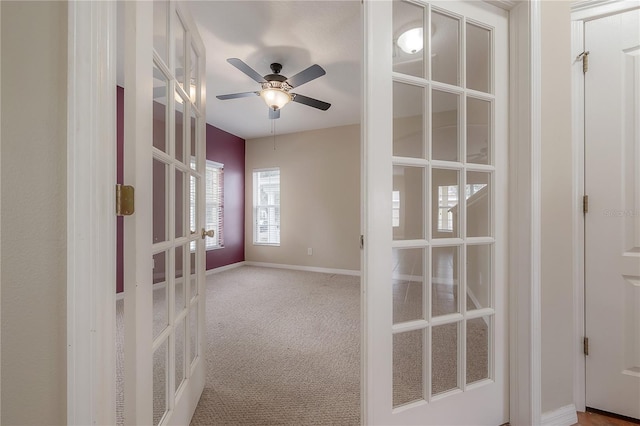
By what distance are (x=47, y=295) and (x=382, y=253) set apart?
1.05m

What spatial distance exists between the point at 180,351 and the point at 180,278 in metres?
0.35

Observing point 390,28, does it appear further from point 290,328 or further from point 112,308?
point 290,328

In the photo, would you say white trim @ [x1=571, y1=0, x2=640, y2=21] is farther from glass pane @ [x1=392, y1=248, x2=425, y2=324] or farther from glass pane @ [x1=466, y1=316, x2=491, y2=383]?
glass pane @ [x1=466, y1=316, x2=491, y2=383]

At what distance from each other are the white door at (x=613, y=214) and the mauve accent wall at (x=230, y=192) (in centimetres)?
467

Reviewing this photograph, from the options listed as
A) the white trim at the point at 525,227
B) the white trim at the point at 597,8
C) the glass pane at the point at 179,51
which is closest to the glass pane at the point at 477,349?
the white trim at the point at 525,227

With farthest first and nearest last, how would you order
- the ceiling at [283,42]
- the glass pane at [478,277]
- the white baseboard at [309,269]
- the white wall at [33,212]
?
the white baseboard at [309,269], the ceiling at [283,42], the glass pane at [478,277], the white wall at [33,212]

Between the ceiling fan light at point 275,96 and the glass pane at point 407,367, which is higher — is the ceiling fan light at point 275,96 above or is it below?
above

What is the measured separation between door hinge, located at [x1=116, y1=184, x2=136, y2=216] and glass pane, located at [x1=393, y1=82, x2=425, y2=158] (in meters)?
0.98

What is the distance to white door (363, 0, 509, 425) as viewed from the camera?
1104 mm

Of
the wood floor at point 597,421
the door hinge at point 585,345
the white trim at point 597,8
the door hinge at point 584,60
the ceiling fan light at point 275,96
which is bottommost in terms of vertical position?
the wood floor at point 597,421

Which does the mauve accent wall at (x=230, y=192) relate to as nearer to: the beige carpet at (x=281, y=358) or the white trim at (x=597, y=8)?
the beige carpet at (x=281, y=358)

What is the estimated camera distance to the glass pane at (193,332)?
4.54 feet

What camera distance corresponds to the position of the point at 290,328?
2512 mm

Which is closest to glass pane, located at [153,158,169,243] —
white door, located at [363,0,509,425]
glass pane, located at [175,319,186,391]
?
glass pane, located at [175,319,186,391]
